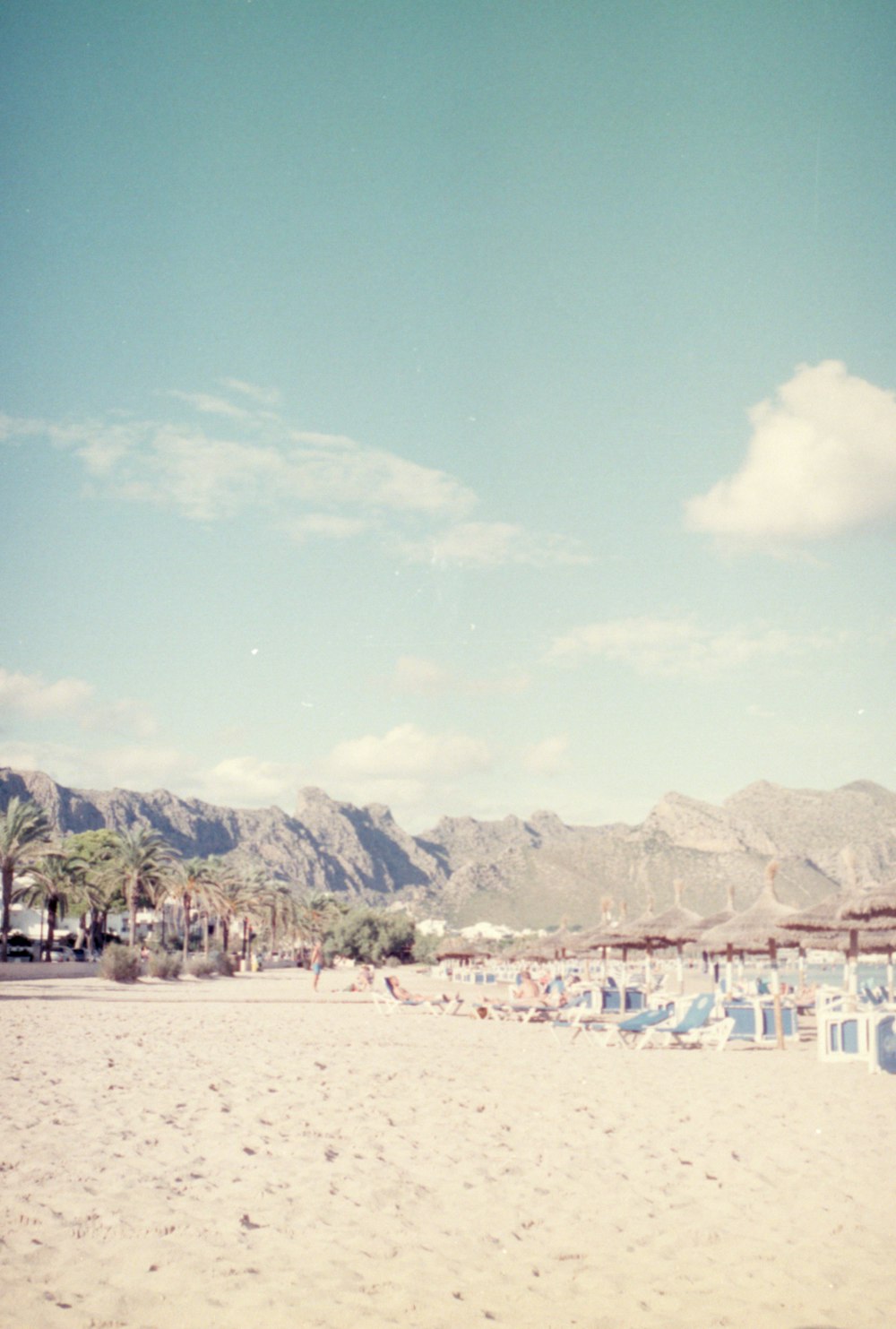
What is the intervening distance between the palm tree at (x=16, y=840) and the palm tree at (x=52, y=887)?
2040 mm

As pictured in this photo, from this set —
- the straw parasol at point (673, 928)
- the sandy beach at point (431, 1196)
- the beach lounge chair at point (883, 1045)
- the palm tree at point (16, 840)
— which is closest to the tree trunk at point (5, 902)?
the palm tree at point (16, 840)

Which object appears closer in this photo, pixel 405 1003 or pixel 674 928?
pixel 405 1003

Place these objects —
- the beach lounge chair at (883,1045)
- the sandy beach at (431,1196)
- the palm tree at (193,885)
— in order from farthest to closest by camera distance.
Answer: the palm tree at (193,885), the beach lounge chair at (883,1045), the sandy beach at (431,1196)

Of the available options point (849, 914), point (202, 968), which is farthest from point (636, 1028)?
point (202, 968)

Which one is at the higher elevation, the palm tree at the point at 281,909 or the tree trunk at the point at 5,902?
the tree trunk at the point at 5,902

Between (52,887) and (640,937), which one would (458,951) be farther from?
(640,937)

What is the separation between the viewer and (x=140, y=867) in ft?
139

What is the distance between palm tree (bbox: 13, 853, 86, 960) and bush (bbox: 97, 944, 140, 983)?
34.1 feet

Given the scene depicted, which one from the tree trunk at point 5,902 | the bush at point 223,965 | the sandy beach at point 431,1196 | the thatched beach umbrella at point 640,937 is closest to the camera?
the sandy beach at point 431,1196

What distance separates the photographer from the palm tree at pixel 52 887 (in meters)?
42.4

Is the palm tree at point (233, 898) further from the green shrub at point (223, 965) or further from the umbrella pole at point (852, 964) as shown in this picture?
the umbrella pole at point (852, 964)

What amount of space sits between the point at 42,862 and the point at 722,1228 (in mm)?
45031

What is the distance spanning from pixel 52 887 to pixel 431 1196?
37.6m


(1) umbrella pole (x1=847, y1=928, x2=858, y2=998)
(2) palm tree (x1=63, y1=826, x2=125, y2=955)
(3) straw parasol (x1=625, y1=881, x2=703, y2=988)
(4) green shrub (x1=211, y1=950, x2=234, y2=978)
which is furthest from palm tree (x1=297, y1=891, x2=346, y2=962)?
(1) umbrella pole (x1=847, y1=928, x2=858, y2=998)
